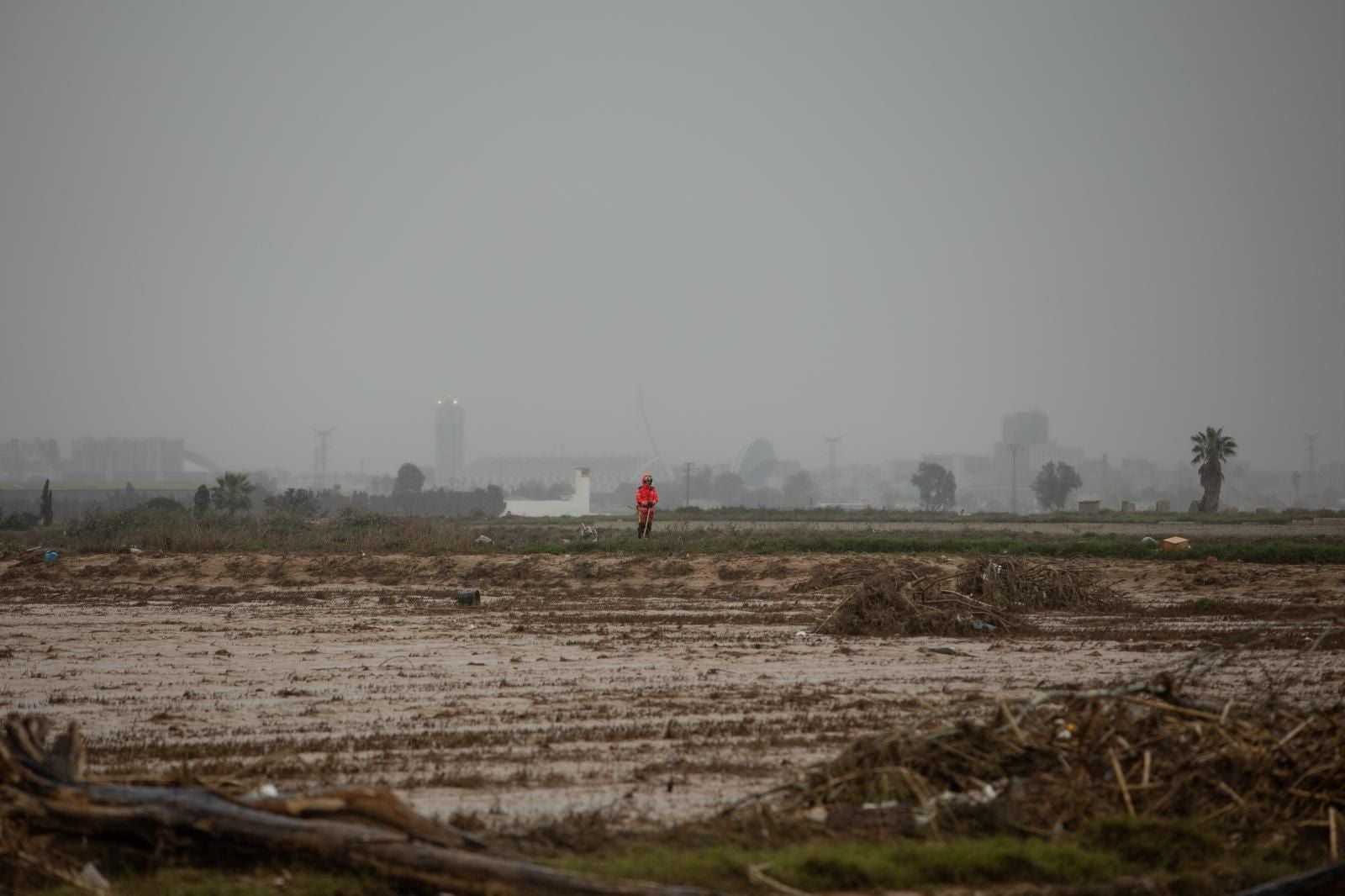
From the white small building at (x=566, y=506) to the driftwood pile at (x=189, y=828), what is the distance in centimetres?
7298

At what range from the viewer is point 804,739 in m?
9.22

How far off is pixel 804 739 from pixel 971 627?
28.4 ft

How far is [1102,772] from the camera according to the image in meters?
7.50

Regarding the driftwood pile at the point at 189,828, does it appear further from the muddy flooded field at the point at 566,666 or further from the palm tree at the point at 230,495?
the palm tree at the point at 230,495

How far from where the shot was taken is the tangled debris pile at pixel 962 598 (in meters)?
17.0

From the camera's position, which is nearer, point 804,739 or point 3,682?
point 804,739

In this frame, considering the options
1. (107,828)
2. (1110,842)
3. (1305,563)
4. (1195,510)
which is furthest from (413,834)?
(1195,510)

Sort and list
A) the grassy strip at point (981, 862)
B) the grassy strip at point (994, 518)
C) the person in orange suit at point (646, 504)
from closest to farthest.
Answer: the grassy strip at point (981, 862) < the person in orange suit at point (646, 504) < the grassy strip at point (994, 518)

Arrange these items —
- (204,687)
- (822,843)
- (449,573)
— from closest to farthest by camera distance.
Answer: (822,843) < (204,687) < (449,573)

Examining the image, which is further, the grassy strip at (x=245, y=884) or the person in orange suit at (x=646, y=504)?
the person in orange suit at (x=646, y=504)

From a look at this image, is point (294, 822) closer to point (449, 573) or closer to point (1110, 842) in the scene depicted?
point (1110, 842)

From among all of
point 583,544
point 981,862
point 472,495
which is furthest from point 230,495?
point 981,862

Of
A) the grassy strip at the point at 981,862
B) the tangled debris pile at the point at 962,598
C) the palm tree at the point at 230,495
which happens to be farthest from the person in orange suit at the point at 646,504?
the palm tree at the point at 230,495

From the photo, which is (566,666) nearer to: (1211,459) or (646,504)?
(646,504)
